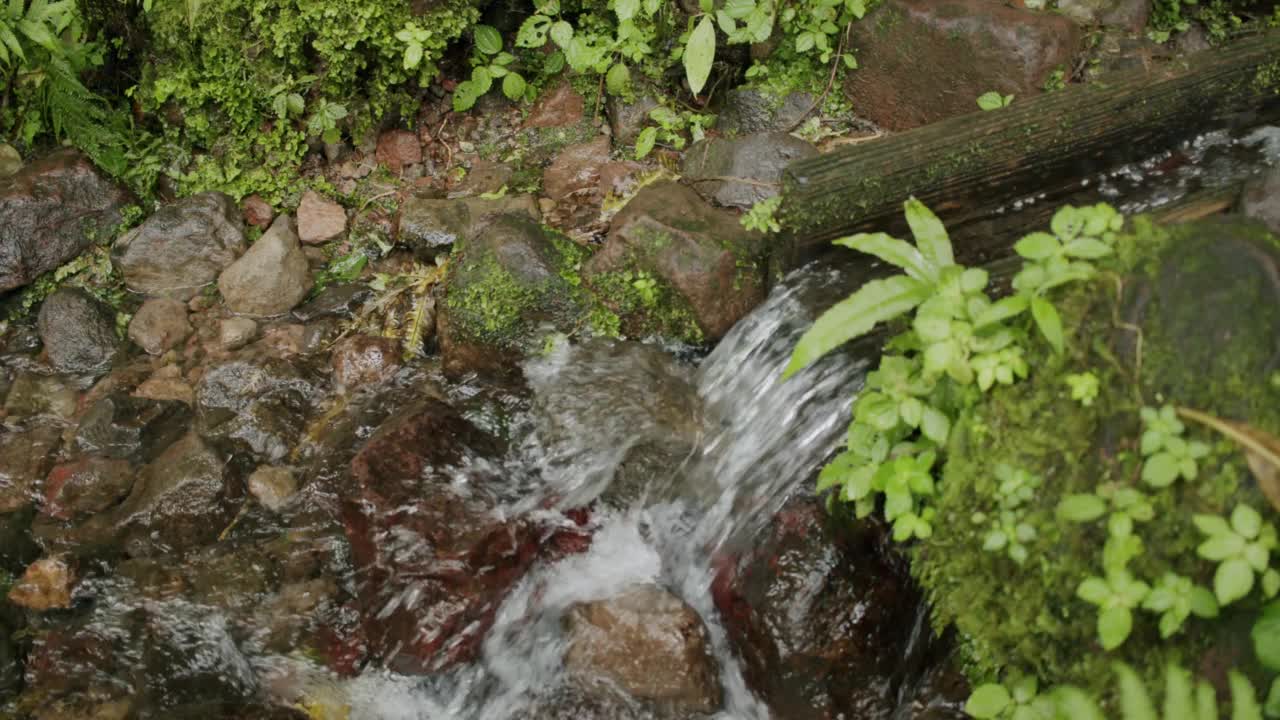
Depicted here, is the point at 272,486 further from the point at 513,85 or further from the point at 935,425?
the point at 935,425

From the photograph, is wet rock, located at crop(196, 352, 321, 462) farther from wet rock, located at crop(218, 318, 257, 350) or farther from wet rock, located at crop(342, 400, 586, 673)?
wet rock, located at crop(342, 400, 586, 673)

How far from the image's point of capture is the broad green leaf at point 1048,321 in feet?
8.41

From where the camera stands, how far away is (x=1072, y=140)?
4387 mm

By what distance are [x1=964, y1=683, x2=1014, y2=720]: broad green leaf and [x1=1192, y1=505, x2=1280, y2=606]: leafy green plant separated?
670 mm

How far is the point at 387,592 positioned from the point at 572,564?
759 mm

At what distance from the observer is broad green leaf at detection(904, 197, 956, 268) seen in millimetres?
3041

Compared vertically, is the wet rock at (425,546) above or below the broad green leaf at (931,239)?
below

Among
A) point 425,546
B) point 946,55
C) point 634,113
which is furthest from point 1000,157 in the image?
point 425,546

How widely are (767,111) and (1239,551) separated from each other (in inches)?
144

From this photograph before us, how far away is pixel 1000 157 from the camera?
433cm

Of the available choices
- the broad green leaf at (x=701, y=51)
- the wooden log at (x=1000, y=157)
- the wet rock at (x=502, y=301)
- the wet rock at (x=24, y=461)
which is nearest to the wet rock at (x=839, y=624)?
the wooden log at (x=1000, y=157)

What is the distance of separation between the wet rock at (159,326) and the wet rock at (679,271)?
2.28 meters

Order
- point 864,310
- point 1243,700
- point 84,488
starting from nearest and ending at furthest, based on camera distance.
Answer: point 1243,700, point 864,310, point 84,488

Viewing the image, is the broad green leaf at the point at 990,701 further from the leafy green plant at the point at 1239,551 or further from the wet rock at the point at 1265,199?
the wet rock at the point at 1265,199
